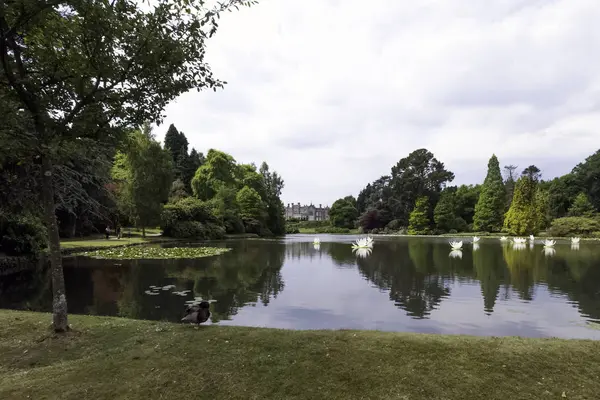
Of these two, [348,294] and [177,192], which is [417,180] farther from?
[348,294]

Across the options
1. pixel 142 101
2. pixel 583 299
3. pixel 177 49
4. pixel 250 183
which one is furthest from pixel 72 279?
pixel 250 183

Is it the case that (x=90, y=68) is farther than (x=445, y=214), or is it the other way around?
(x=445, y=214)

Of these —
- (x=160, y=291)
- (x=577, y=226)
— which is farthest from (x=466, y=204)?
(x=160, y=291)

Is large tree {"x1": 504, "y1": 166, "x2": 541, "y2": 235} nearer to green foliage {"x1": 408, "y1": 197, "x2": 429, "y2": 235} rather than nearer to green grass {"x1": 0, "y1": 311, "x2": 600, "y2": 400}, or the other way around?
green foliage {"x1": 408, "y1": 197, "x2": 429, "y2": 235}

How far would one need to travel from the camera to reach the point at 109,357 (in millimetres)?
5031

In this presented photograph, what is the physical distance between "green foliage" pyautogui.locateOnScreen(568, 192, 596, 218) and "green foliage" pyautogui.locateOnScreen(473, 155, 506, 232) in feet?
30.8

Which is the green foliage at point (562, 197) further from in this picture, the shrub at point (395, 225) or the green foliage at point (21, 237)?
the green foliage at point (21, 237)

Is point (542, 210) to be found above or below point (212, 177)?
below

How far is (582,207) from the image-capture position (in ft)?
182

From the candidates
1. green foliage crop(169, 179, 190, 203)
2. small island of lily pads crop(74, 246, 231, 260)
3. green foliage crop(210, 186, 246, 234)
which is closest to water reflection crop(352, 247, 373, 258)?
small island of lily pads crop(74, 246, 231, 260)

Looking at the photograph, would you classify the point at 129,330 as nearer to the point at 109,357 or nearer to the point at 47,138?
the point at 109,357

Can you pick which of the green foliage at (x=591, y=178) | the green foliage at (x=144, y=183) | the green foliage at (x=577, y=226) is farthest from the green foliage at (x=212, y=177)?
the green foliage at (x=591, y=178)

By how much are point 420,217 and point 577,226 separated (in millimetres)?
23842

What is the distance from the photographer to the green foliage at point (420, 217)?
227ft
